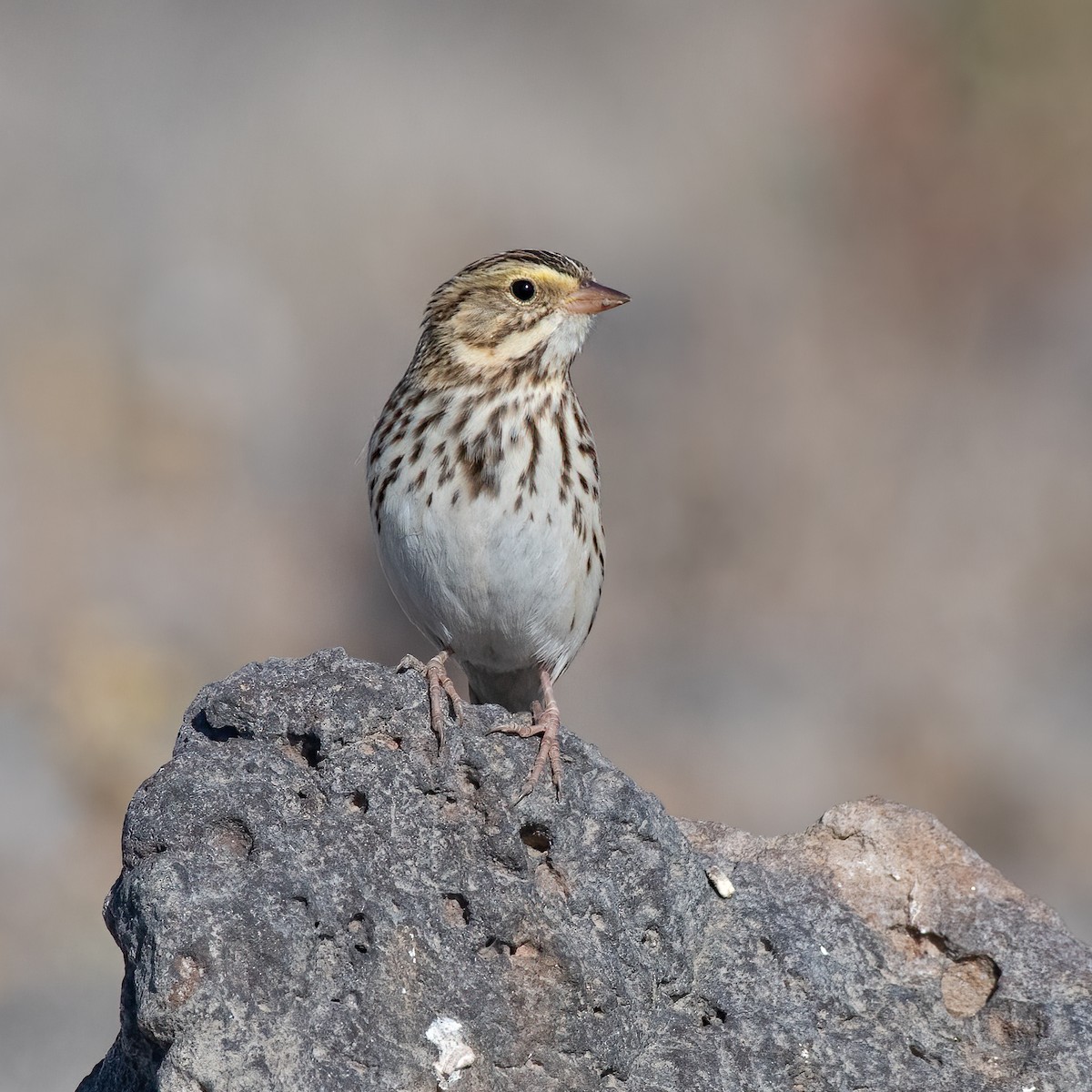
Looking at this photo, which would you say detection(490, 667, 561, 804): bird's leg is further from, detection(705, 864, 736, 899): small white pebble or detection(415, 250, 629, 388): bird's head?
detection(415, 250, 629, 388): bird's head

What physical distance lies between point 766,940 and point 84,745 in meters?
9.41

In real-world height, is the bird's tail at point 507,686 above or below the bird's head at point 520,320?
below

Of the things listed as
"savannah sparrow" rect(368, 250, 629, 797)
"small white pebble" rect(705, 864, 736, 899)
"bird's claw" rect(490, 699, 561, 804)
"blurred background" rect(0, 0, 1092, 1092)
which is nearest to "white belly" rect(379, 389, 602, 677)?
"savannah sparrow" rect(368, 250, 629, 797)

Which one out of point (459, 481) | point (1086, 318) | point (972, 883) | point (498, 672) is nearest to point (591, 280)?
point (459, 481)

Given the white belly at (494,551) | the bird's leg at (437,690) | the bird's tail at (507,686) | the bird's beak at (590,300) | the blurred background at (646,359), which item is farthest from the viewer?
the blurred background at (646,359)

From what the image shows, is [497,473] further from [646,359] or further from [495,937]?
[646,359]

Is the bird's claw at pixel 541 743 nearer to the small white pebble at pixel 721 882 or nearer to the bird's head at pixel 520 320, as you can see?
the small white pebble at pixel 721 882

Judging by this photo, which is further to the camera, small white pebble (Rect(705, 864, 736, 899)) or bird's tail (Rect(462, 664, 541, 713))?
bird's tail (Rect(462, 664, 541, 713))

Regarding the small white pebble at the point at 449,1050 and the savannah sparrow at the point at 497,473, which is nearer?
the small white pebble at the point at 449,1050

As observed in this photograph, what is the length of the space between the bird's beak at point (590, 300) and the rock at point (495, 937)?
2002 mm

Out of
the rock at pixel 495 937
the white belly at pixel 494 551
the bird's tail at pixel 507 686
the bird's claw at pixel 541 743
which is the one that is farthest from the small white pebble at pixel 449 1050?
the bird's tail at pixel 507 686

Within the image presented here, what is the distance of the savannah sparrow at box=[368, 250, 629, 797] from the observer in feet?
22.1

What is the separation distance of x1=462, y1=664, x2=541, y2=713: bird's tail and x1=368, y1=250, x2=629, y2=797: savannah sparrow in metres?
0.23

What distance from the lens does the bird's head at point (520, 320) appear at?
7043 millimetres
